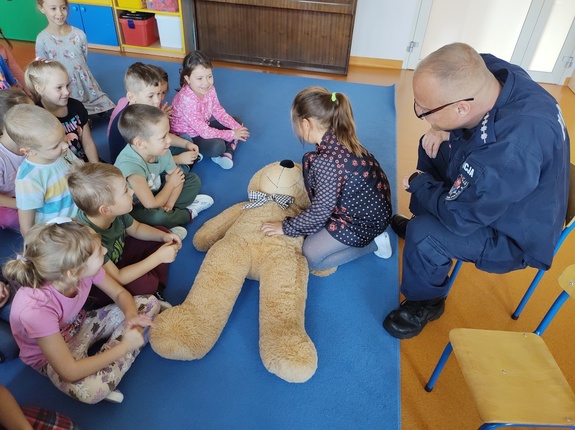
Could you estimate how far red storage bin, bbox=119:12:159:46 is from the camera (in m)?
4.01

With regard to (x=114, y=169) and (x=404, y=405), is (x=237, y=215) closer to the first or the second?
(x=114, y=169)

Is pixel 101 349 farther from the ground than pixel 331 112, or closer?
closer

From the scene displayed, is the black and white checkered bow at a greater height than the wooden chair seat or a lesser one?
lesser

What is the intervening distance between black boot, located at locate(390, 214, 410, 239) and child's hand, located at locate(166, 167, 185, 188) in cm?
111

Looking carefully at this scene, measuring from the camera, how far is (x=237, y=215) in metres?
1.91

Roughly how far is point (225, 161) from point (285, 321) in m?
1.28

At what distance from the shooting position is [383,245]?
6.37 feet

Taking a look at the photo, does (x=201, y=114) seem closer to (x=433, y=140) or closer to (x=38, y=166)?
(x=38, y=166)

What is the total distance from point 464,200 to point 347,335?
68cm

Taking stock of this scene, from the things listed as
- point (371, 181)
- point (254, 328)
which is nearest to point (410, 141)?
point (371, 181)

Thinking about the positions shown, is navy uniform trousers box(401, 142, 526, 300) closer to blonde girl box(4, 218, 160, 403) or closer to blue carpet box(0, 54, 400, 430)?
blue carpet box(0, 54, 400, 430)

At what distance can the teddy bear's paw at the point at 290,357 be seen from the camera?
136 cm

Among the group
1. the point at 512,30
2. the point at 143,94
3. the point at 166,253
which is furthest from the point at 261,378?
the point at 512,30

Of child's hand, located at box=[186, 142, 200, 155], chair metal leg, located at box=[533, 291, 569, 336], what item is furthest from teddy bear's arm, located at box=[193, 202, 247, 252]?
chair metal leg, located at box=[533, 291, 569, 336]
